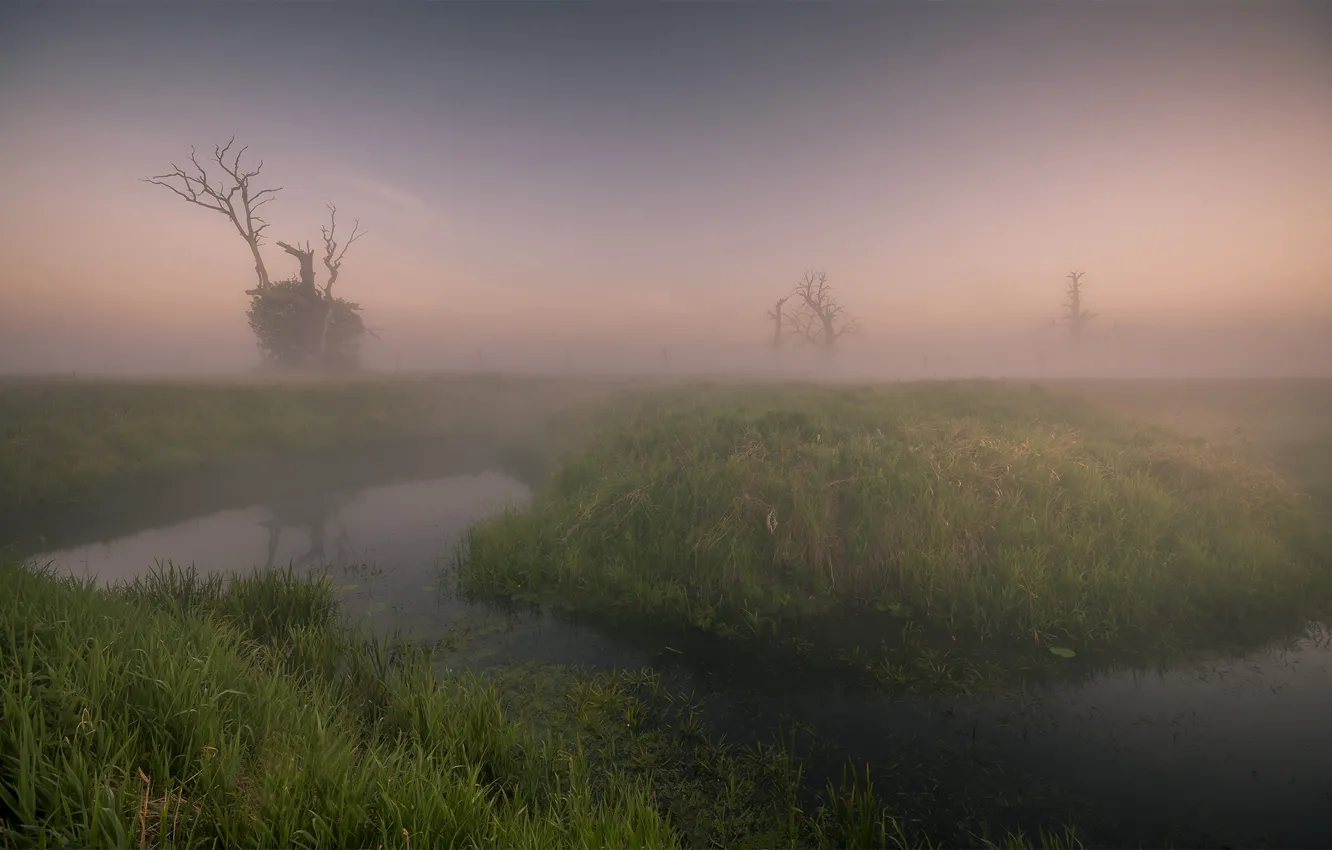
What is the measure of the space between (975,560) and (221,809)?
1073cm

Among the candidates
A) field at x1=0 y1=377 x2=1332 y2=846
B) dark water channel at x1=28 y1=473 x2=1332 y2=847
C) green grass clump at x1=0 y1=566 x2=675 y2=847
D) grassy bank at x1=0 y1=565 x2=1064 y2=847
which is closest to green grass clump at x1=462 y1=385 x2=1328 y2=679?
field at x1=0 y1=377 x2=1332 y2=846

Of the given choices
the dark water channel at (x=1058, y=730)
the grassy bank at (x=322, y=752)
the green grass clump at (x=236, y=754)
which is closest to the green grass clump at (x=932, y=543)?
the dark water channel at (x=1058, y=730)

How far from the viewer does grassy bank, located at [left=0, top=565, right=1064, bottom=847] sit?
3180 mm

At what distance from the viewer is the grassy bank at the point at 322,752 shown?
3.18 metres

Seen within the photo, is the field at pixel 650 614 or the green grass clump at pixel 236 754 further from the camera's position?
the field at pixel 650 614

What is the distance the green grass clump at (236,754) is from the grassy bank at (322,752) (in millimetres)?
20

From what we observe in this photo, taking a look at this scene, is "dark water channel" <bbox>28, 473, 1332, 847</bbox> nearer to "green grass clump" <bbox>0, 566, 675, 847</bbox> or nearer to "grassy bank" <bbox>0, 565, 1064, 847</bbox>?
"grassy bank" <bbox>0, 565, 1064, 847</bbox>

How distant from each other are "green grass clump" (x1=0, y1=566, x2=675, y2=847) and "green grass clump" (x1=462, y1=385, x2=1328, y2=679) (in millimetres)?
4488

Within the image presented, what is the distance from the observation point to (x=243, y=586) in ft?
25.6

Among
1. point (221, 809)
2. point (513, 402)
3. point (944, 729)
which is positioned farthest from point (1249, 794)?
point (513, 402)

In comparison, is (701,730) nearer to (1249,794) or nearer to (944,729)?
(944,729)

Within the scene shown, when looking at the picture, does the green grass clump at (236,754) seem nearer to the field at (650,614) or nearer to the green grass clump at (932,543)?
the field at (650,614)

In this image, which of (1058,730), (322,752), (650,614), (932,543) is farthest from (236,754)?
(932,543)

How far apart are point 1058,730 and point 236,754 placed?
843 cm
